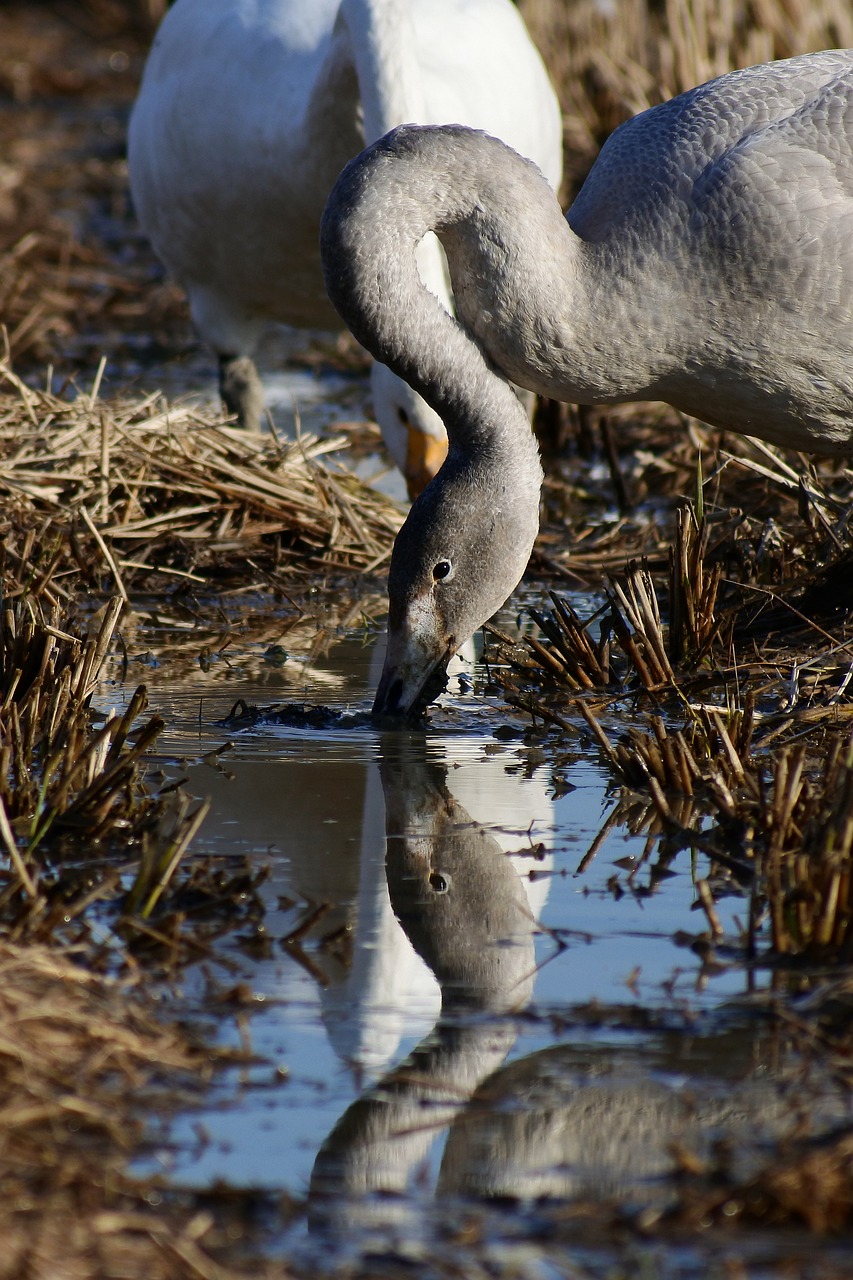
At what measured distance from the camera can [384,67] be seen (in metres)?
5.56

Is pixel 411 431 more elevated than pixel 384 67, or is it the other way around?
pixel 384 67

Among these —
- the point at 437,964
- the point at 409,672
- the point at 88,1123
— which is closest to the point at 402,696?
the point at 409,672

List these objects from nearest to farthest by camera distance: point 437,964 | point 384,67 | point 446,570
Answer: point 437,964
point 446,570
point 384,67

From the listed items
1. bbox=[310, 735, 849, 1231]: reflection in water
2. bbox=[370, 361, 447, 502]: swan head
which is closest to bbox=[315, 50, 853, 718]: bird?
bbox=[370, 361, 447, 502]: swan head

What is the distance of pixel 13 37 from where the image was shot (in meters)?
20.2

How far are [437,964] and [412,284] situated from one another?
1561mm

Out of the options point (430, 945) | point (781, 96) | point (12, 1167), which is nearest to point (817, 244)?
point (781, 96)

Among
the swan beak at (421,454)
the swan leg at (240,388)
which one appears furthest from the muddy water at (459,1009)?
the swan leg at (240,388)

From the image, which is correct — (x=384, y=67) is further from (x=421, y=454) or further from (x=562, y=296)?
(x=562, y=296)

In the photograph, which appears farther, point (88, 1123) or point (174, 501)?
point (174, 501)

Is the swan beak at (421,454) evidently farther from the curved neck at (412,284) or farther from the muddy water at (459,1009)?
the muddy water at (459,1009)

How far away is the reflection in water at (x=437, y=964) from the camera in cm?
224

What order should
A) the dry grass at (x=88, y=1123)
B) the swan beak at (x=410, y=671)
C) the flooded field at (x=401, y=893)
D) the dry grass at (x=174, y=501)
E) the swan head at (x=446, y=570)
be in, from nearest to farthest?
the dry grass at (x=88, y=1123) < the flooded field at (x=401, y=893) < the swan head at (x=446, y=570) < the swan beak at (x=410, y=671) < the dry grass at (x=174, y=501)

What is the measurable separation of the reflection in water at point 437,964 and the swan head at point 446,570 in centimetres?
18
